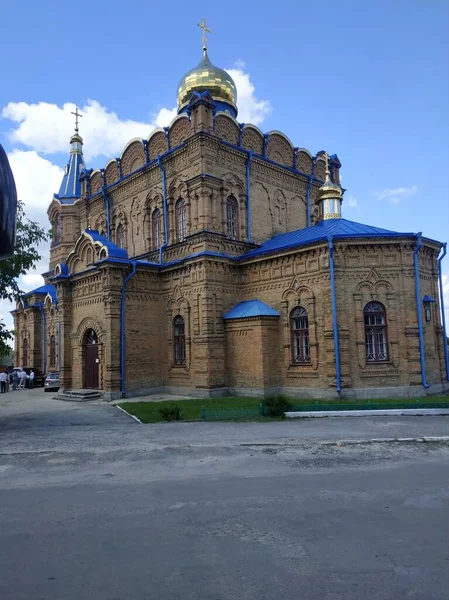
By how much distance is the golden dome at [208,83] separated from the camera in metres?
25.3

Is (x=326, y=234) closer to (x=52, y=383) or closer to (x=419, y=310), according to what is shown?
(x=419, y=310)

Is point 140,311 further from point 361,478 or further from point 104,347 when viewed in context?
point 361,478

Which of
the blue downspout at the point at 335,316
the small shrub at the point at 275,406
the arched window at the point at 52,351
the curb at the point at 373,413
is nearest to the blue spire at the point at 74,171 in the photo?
the arched window at the point at 52,351

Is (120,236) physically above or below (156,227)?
above

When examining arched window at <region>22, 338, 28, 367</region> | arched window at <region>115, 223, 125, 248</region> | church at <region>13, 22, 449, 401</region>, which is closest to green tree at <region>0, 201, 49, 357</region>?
church at <region>13, 22, 449, 401</region>

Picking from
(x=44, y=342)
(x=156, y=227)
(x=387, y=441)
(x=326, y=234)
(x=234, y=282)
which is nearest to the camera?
(x=387, y=441)

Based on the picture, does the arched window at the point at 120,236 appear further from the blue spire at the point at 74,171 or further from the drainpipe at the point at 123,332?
the blue spire at the point at 74,171

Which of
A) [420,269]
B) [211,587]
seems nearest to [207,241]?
[420,269]

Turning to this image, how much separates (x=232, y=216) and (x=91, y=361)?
9.46 metres

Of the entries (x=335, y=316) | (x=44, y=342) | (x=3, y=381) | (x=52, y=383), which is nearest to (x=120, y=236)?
(x=52, y=383)

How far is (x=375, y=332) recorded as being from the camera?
17594 millimetres

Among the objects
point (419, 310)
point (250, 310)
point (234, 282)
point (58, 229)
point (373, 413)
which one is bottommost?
point (373, 413)

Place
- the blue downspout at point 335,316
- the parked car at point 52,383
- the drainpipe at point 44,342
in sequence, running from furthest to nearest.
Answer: the drainpipe at point 44,342 → the parked car at point 52,383 → the blue downspout at point 335,316

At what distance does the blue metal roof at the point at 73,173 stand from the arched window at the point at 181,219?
1340 cm
